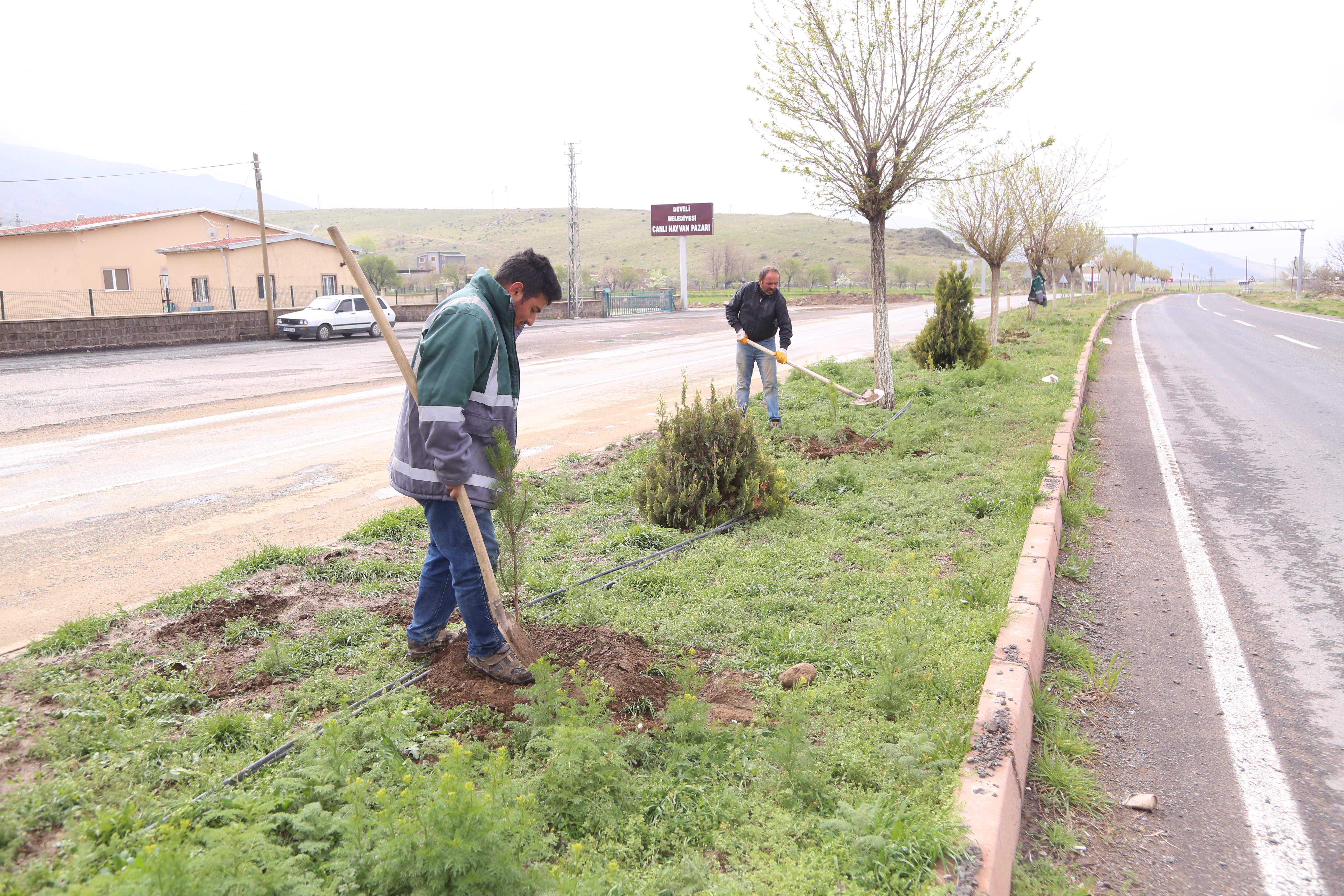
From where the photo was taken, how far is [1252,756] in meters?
3.36

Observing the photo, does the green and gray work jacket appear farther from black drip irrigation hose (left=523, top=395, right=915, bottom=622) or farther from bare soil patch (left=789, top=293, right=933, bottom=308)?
bare soil patch (left=789, top=293, right=933, bottom=308)

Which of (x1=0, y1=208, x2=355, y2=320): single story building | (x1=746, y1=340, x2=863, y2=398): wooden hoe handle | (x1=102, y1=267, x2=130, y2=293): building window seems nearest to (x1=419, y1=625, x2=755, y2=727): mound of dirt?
(x1=746, y1=340, x2=863, y2=398): wooden hoe handle

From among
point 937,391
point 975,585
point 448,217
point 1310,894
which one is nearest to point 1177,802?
point 1310,894

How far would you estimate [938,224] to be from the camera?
1781 centimetres

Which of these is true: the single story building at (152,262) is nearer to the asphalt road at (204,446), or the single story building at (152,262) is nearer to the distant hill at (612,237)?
the asphalt road at (204,446)

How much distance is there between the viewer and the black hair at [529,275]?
3.47 meters

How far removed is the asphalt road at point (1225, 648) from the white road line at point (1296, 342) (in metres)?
11.8

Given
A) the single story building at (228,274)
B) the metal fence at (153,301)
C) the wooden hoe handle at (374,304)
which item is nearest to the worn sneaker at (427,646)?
the wooden hoe handle at (374,304)

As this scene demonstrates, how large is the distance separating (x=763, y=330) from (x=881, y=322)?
1780mm

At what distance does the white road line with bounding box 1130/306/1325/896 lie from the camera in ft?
8.86

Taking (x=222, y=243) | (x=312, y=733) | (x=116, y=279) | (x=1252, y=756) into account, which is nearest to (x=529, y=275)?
(x=312, y=733)

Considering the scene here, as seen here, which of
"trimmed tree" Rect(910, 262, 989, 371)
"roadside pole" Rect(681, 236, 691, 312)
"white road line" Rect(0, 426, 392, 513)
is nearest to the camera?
"white road line" Rect(0, 426, 392, 513)

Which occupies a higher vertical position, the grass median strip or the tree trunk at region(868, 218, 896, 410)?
the tree trunk at region(868, 218, 896, 410)

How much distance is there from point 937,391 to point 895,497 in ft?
18.4
